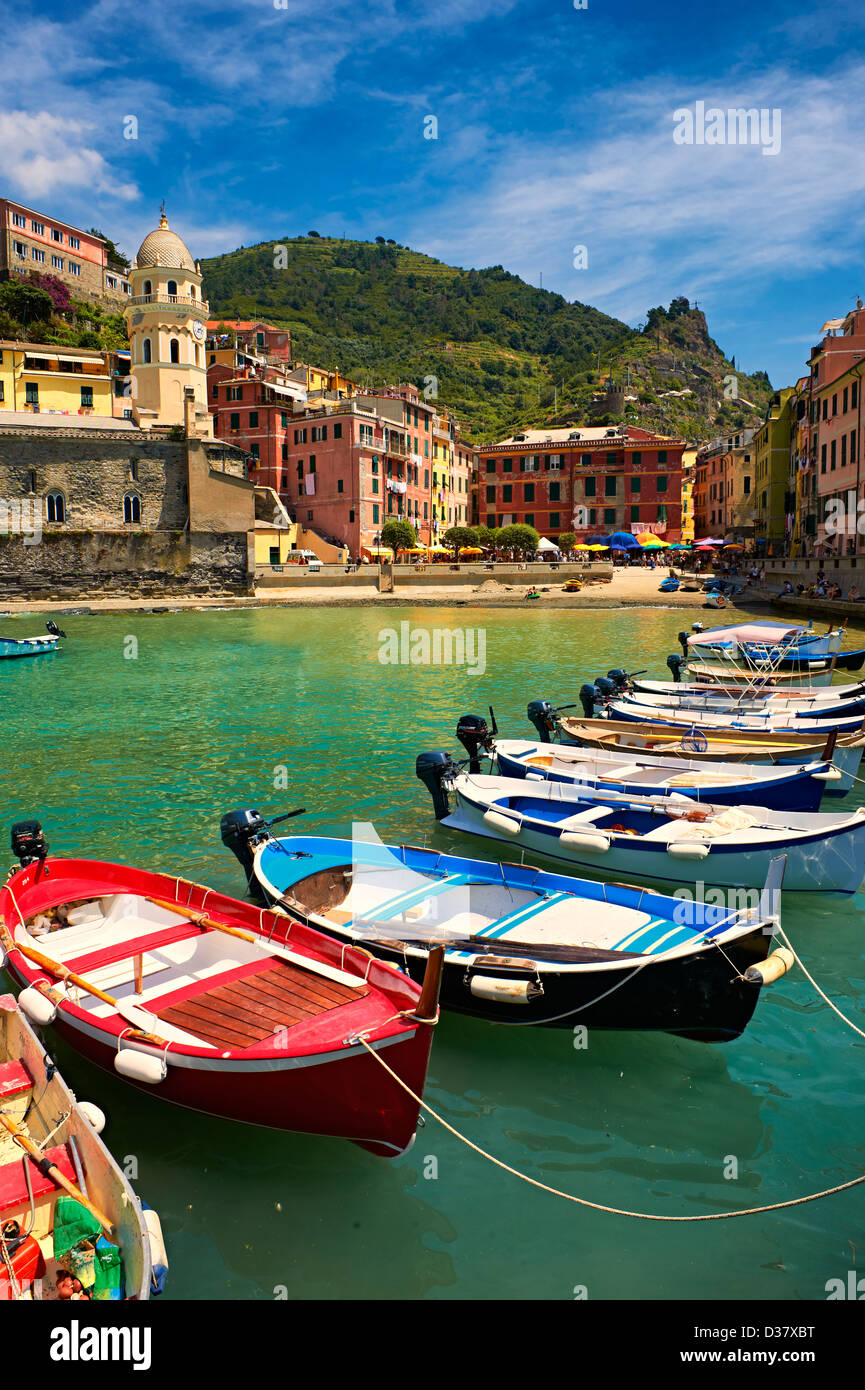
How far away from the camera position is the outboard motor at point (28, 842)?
922 cm

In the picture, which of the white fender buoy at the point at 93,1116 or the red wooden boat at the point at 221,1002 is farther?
the red wooden boat at the point at 221,1002

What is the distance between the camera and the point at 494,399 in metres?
130

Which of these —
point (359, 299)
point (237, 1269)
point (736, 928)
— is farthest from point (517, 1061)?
point (359, 299)

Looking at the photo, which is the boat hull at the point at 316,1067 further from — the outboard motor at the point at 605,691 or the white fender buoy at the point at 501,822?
the outboard motor at the point at 605,691

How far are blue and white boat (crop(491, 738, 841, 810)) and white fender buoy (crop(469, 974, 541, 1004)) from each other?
5.84 m

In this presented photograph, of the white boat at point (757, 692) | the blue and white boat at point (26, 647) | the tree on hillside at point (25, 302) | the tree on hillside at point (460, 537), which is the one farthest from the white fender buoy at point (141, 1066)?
the tree on hillside at point (25, 302)

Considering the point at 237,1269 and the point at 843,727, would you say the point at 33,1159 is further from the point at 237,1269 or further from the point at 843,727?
the point at 843,727

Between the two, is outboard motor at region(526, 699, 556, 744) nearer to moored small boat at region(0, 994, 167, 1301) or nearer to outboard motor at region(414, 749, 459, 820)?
outboard motor at region(414, 749, 459, 820)

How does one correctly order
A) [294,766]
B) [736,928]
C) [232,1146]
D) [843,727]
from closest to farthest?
[232,1146]
[736,928]
[843,727]
[294,766]

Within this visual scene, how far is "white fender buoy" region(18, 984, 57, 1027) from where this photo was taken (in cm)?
648

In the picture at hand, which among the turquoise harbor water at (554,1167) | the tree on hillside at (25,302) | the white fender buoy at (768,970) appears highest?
the tree on hillside at (25,302)

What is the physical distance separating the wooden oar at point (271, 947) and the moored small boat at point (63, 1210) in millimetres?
1919

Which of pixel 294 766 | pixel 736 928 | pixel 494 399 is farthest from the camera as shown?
pixel 494 399

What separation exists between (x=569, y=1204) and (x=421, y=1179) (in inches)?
39.2
